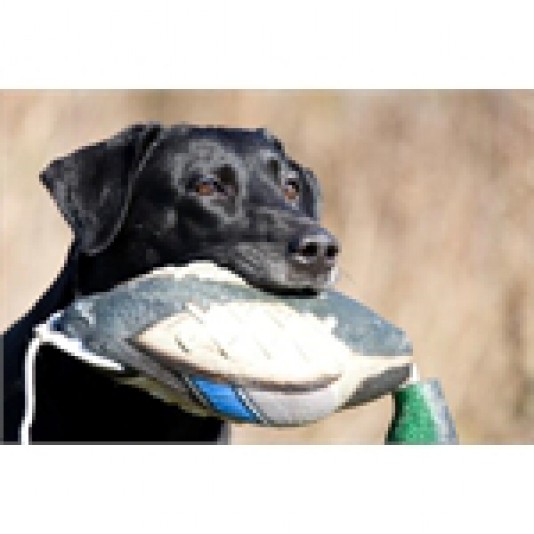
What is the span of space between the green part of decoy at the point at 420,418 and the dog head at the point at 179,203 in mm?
380

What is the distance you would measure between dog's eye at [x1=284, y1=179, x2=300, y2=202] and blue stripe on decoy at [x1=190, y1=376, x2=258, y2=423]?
0.92 m

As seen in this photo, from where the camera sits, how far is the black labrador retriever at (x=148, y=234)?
12.8 feet

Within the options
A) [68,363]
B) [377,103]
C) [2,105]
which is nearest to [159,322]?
[68,363]

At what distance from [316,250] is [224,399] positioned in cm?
56

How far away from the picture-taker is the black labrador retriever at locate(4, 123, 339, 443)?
3.89m

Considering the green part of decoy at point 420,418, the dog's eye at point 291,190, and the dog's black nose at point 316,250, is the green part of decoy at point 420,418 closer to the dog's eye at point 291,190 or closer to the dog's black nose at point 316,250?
the dog's black nose at point 316,250

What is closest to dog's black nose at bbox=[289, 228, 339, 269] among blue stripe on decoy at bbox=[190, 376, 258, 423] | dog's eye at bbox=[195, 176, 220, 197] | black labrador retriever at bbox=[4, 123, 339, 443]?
black labrador retriever at bbox=[4, 123, 339, 443]

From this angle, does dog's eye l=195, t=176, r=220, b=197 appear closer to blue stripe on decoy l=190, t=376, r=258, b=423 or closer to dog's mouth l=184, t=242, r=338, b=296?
dog's mouth l=184, t=242, r=338, b=296

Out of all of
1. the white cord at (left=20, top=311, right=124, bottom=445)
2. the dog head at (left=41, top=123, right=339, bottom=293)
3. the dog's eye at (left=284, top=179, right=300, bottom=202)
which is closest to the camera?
the white cord at (left=20, top=311, right=124, bottom=445)

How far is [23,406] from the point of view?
394cm

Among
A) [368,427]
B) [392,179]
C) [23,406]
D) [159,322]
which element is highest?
[392,179]

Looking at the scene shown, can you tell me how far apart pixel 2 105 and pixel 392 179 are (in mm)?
2540

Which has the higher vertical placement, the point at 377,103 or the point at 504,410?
the point at 377,103

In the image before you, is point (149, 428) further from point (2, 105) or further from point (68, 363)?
point (2, 105)
